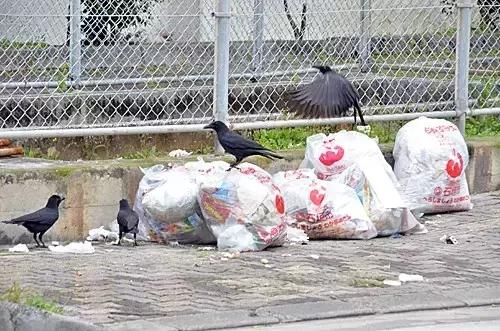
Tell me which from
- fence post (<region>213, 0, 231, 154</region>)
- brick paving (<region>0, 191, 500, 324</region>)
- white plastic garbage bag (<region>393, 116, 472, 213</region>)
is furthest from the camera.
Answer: white plastic garbage bag (<region>393, 116, 472, 213</region>)

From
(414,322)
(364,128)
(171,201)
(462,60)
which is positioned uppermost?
(462,60)

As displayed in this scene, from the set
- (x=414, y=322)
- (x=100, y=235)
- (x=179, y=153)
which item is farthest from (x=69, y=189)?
(x=414, y=322)

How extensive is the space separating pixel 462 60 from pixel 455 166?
3.62 feet

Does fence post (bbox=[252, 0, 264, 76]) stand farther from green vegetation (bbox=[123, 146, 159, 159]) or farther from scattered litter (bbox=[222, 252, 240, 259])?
scattered litter (bbox=[222, 252, 240, 259])

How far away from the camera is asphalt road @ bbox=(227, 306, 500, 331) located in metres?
5.67

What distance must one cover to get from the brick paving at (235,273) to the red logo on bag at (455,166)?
0.60m

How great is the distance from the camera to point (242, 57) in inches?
388

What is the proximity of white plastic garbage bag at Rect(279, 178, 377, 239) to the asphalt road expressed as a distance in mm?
1784

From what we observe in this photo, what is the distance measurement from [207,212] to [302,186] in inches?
29.9

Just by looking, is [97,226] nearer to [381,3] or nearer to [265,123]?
[265,123]

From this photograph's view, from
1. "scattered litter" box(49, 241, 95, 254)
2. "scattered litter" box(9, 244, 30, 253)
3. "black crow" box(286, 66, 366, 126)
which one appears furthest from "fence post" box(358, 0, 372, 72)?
"scattered litter" box(9, 244, 30, 253)

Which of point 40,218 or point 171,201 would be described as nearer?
point 40,218

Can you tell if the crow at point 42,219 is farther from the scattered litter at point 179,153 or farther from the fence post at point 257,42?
the fence post at point 257,42

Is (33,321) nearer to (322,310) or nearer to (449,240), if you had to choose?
(322,310)
